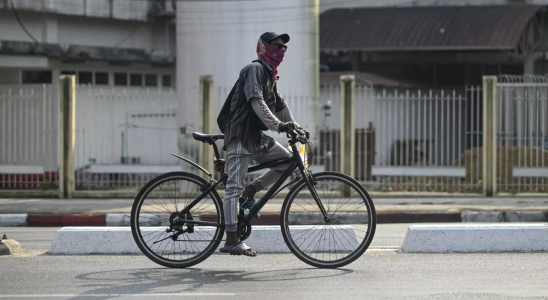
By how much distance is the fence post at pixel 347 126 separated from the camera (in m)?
16.4

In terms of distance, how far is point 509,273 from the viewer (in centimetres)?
728

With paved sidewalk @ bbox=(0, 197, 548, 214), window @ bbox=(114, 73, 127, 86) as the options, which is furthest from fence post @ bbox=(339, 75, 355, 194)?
window @ bbox=(114, 73, 127, 86)

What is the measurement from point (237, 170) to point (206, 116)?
30.2ft

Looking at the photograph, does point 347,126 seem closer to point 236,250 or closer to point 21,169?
point 21,169

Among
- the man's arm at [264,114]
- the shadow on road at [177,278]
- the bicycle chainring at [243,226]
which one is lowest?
the shadow on road at [177,278]

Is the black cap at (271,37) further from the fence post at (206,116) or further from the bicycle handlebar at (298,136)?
the fence post at (206,116)

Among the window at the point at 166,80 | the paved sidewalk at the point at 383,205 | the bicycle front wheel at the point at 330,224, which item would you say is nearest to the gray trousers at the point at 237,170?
the bicycle front wheel at the point at 330,224

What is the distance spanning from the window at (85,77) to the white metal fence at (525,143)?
12153 millimetres

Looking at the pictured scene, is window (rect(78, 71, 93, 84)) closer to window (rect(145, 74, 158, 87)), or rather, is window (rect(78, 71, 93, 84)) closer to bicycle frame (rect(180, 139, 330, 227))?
window (rect(145, 74, 158, 87))

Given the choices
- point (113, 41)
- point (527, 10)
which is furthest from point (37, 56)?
point (527, 10)

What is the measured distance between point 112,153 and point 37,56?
290 inches

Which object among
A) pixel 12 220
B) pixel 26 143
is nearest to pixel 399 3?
pixel 26 143

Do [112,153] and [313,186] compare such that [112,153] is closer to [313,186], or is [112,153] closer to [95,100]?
[95,100]

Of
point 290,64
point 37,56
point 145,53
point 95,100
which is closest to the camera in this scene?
point 95,100
